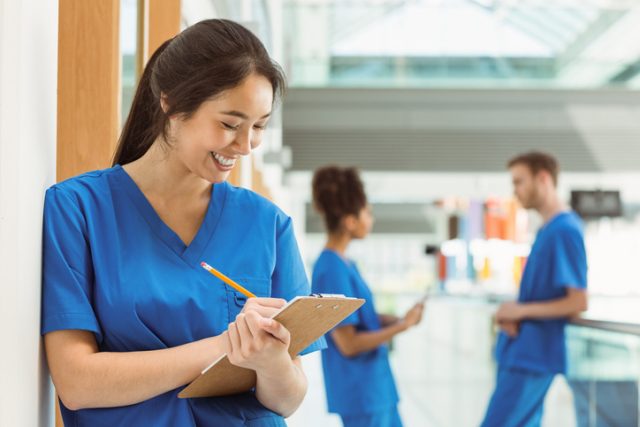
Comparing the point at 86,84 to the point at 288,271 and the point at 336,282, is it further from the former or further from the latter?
the point at 336,282

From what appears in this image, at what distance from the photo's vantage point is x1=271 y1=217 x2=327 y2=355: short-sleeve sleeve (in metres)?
1.52

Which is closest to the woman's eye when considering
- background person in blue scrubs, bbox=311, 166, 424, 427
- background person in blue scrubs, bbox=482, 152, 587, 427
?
background person in blue scrubs, bbox=311, 166, 424, 427

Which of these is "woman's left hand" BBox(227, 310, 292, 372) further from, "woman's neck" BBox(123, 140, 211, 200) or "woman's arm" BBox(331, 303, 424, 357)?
"woman's arm" BBox(331, 303, 424, 357)

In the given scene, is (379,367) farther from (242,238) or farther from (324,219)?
(242,238)

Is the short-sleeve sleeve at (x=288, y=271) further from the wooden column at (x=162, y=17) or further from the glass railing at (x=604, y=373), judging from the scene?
the glass railing at (x=604, y=373)

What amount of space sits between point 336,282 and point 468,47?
971 centimetres

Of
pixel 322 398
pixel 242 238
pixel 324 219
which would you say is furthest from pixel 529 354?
pixel 322 398

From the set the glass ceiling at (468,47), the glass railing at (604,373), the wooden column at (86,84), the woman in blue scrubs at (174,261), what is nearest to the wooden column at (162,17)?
the wooden column at (86,84)

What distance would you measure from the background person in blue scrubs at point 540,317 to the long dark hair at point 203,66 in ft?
8.83

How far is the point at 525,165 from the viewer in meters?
4.17

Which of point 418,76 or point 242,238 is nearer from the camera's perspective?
point 242,238

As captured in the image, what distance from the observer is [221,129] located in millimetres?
1358

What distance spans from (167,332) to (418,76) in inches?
447

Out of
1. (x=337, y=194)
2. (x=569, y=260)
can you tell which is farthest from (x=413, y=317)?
(x=569, y=260)
